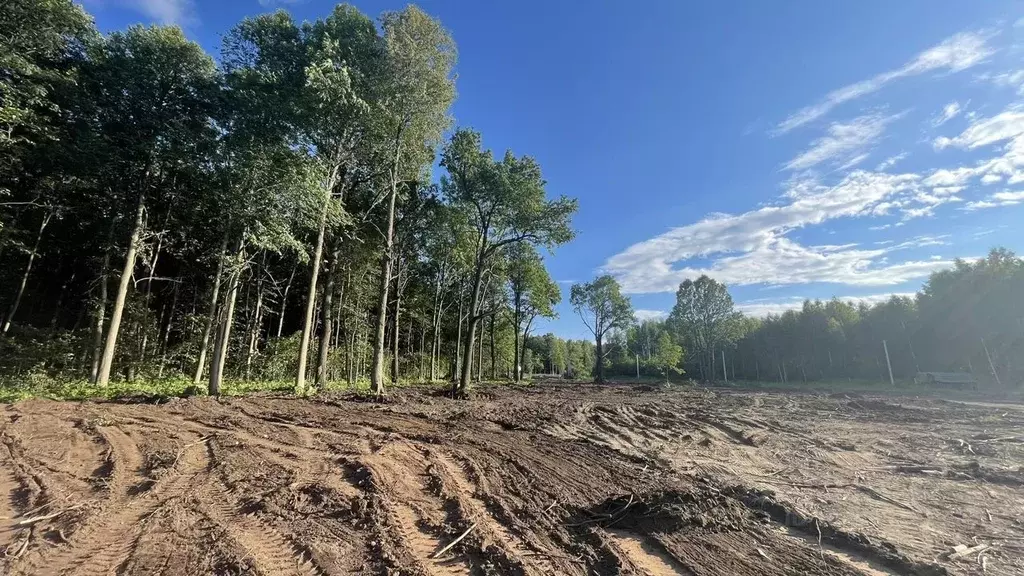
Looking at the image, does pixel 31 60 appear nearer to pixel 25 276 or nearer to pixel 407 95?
pixel 25 276

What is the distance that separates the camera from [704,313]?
2175 inches

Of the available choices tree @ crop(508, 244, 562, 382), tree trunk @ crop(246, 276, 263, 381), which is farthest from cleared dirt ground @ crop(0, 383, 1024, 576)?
tree @ crop(508, 244, 562, 382)

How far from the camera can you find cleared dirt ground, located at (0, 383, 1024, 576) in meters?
3.27

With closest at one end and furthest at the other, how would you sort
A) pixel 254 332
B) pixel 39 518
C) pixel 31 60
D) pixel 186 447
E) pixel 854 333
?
1. pixel 39 518
2. pixel 186 447
3. pixel 31 60
4. pixel 254 332
5. pixel 854 333

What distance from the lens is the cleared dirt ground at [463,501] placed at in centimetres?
327

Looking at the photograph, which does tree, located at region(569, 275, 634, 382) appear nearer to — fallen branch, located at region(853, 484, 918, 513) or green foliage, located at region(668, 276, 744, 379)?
green foliage, located at region(668, 276, 744, 379)

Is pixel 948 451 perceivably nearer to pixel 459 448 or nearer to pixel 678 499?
pixel 678 499

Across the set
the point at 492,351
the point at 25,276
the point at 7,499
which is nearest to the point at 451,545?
the point at 7,499

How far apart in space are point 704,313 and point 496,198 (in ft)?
156

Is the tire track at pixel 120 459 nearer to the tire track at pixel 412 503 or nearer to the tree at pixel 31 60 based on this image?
the tire track at pixel 412 503

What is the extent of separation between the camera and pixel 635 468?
6.33 metres

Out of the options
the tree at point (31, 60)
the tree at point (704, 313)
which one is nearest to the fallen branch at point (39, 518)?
the tree at point (31, 60)

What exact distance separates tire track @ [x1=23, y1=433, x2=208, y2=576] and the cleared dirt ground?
2 cm

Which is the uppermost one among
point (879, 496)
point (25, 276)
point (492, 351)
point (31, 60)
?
point (31, 60)
